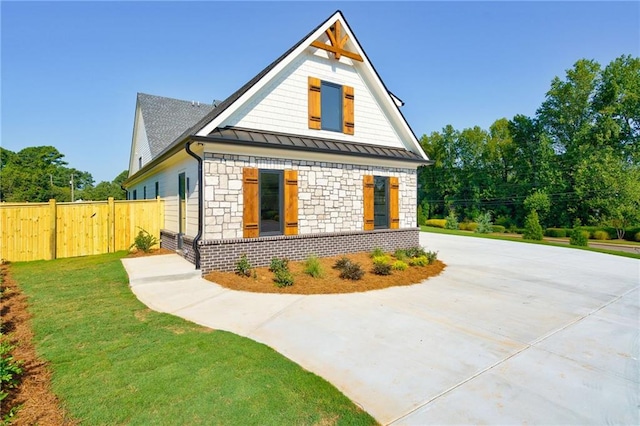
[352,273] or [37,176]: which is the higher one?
[37,176]

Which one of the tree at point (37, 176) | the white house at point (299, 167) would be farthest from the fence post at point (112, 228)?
the tree at point (37, 176)

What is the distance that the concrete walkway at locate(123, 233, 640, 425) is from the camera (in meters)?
2.84

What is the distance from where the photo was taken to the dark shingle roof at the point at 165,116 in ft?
59.4

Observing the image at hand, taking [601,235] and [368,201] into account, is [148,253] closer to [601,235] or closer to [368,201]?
[368,201]

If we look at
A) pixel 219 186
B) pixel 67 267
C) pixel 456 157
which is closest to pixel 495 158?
pixel 456 157

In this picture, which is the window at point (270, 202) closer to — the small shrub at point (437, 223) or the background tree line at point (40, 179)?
the small shrub at point (437, 223)

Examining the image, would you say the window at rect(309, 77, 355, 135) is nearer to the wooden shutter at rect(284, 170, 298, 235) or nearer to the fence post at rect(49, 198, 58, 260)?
the wooden shutter at rect(284, 170, 298, 235)

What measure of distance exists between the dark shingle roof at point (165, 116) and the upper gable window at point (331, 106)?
11774 millimetres

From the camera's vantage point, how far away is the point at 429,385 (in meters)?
3.10

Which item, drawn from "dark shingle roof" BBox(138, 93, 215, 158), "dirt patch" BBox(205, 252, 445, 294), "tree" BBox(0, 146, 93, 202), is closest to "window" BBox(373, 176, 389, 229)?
"dirt patch" BBox(205, 252, 445, 294)

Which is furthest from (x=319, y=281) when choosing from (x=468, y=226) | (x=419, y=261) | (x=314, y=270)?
(x=468, y=226)

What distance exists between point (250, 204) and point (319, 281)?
9.28ft

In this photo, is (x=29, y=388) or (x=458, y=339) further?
(x=458, y=339)

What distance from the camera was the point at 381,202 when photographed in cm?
1109
